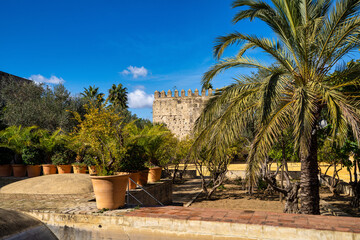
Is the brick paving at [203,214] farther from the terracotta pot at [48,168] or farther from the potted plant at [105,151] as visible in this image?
the terracotta pot at [48,168]

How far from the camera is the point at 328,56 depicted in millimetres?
5391

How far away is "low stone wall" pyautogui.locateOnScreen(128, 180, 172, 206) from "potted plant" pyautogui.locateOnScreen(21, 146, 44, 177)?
549cm

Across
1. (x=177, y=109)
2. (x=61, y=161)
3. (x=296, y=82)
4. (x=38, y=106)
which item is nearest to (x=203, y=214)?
(x=296, y=82)

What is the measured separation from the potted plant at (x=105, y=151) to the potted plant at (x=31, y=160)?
6.20m

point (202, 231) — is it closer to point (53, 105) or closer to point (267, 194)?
point (267, 194)

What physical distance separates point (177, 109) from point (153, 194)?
25693 mm

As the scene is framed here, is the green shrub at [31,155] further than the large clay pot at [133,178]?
Yes

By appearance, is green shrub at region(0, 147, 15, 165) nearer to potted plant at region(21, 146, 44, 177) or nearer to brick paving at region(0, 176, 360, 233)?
potted plant at region(21, 146, 44, 177)

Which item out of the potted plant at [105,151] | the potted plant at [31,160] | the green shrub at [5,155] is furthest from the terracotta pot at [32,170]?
the potted plant at [105,151]

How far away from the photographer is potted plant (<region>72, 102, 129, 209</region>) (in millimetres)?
4992

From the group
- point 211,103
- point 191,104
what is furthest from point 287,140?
point 191,104

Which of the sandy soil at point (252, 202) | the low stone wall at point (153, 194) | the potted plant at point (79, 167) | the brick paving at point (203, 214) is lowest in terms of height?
the sandy soil at point (252, 202)

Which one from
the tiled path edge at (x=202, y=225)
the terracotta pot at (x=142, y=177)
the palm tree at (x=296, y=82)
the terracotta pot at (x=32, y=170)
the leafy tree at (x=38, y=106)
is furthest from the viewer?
the leafy tree at (x=38, y=106)

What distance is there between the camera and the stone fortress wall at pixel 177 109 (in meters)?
33.5
